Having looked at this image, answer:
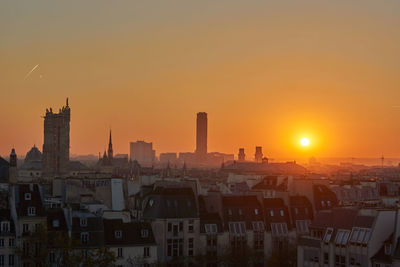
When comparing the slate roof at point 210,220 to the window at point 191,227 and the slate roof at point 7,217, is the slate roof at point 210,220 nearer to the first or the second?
the window at point 191,227

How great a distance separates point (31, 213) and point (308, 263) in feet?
104

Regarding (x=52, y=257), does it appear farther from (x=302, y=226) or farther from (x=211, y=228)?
(x=302, y=226)

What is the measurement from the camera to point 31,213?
87.2 meters

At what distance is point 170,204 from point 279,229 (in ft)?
52.4

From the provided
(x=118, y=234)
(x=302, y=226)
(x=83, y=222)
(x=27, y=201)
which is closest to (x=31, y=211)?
(x=27, y=201)

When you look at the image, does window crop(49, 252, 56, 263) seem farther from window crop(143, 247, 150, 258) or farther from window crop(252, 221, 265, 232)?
window crop(252, 221, 265, 232)

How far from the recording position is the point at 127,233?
8931 centimetres

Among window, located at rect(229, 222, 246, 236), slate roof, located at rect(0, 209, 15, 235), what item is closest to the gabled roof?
window, located at rect(229, 222, 246, 236)

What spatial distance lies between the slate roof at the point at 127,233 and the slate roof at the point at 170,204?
449 centimetres

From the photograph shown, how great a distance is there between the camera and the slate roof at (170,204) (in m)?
95.4

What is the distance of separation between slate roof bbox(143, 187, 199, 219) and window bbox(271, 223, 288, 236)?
37.5ft

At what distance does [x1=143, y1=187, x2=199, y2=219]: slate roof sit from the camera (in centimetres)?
9538

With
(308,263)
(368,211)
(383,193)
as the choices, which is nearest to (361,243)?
(368,211)

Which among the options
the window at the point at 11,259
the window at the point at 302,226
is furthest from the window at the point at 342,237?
the window at the point at 11,259
